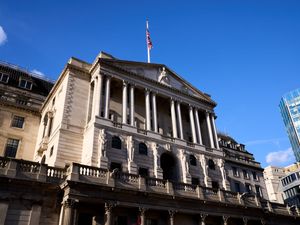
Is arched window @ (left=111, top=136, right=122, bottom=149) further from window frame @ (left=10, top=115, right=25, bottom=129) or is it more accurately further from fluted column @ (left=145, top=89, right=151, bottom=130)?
window frame @ (left=10, top=115, right=25, bottom=129)

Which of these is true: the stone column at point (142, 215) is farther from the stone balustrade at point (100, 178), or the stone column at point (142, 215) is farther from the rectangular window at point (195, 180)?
the rectangular window at point (195, 180)

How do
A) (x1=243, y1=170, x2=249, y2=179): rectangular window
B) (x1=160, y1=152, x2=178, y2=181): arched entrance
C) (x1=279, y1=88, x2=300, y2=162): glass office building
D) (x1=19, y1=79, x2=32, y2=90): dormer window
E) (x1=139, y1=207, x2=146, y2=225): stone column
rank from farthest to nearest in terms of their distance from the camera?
(x1=279, y1=88, x2=300, y2=162): glass office building
(x1=243, y1=170, x2=249, y2=179): rectangular window
(x1=19, y1=79, x2=32, y2=90): dormer window
(x1=160, y1=152, x2=178, y2=181): arched entrance
(x1=139, y1=207, x2=146, y2=225): stone column

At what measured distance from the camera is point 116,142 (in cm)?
3500

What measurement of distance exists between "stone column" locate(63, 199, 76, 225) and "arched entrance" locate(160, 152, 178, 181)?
17.2 meters

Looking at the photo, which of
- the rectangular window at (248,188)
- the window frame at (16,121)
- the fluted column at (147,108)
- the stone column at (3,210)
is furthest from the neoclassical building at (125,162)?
the window frame at (16,121)

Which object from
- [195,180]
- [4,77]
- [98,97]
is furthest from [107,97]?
[4,77]

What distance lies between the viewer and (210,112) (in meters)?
49.4

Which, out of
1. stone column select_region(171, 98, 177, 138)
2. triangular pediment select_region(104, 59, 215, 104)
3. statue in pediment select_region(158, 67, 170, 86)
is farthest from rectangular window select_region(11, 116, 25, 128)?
stone column select_region(171, 98, 177, 138)

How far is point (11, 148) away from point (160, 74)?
25576 mm

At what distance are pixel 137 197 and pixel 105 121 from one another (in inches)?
453

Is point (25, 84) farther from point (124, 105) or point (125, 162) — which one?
point (125, 162)

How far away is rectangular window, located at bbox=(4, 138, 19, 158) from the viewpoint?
40875 millimetres

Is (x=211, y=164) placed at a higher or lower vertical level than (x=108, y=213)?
higher

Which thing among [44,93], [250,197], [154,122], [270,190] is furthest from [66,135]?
[270,190]
